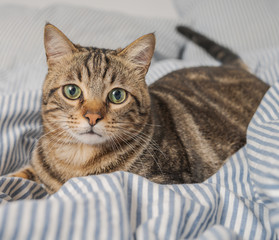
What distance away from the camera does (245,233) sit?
0.66 metres

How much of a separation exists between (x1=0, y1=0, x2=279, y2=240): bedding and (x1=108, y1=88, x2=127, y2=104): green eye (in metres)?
0.31

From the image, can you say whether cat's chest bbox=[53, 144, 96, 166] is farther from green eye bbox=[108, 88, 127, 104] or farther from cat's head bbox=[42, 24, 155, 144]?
green eye bbox=[108, 88, 127, 104]

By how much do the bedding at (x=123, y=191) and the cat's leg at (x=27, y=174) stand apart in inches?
1.9

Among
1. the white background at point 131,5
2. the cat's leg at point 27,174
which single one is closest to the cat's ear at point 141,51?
the cat's leg at point 27,174

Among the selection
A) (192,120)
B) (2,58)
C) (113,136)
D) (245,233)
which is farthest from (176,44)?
(245,233)

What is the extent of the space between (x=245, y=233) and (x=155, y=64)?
1236 millimetres

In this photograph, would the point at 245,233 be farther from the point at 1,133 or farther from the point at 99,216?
the point at 1,133

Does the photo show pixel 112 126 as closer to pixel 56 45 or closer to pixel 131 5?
pixel 56 45

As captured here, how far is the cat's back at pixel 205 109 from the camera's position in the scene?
1095mm

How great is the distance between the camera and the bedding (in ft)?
1.65

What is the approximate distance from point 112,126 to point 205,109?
51cm

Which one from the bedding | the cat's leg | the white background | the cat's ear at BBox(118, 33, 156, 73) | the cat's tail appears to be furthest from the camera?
the white background

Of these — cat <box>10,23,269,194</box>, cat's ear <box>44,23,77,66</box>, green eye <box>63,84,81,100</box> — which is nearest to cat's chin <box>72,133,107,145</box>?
cat <box>10,23,269,194</box>

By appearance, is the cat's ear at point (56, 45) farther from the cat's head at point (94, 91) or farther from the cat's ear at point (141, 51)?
the cat's ear at point (141, 51)
